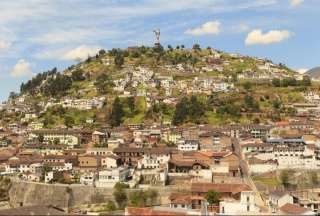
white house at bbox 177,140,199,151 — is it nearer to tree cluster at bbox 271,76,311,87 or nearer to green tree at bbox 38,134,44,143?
green tree at bbox 38,134,44,143

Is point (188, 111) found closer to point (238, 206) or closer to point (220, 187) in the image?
point (220, 187)

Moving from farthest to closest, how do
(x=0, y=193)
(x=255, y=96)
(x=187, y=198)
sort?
(x=255, y=96)
(x=0, y=193)
(x=187, y=198)

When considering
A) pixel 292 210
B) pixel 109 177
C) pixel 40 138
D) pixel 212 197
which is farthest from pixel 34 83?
pixel 292 210

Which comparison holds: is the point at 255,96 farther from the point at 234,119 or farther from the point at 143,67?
the point at 143,67

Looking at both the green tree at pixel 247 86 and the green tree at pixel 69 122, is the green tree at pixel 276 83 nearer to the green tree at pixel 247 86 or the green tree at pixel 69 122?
the green tree at pixel 247 86

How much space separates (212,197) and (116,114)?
3730 centimetres

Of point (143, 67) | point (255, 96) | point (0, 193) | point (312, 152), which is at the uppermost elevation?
point (143, 67)

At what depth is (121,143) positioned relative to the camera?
6512 cm

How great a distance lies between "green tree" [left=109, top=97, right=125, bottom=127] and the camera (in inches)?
3066

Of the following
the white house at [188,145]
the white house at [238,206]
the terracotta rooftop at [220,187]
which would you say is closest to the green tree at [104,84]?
the white house at [188,145]

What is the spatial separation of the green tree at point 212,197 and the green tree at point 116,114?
35.1 m

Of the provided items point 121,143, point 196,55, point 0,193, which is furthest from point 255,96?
point 0,193

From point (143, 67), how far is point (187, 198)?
6751 centimetres

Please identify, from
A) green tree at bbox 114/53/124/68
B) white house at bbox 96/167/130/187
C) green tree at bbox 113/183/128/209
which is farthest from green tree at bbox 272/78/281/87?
green tree at bbox 113/183/128/209
